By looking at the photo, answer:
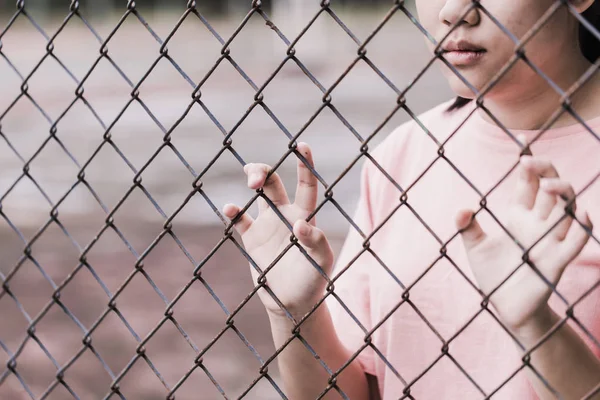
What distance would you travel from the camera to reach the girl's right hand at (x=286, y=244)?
1.13 meters

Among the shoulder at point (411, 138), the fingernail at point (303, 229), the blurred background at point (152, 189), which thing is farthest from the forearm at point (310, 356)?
the shoulder at point (411, 138)

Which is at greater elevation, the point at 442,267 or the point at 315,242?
the point at 315,242

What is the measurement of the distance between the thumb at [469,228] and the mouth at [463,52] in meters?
0.24

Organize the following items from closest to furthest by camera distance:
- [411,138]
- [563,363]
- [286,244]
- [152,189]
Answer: [563,363] → [286,244] → [411,138] → [152,189]

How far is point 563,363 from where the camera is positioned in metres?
0.96

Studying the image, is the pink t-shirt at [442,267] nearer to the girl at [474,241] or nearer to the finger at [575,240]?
the girl at [474,241]

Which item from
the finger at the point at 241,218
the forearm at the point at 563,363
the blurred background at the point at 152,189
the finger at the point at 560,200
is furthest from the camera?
the blurred background at the point at 152,189

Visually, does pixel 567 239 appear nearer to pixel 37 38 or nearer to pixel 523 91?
pixel 523 91

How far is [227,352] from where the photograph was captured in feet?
12.9

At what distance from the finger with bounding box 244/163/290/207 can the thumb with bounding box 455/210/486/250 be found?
326mm

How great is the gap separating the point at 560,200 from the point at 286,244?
490mm

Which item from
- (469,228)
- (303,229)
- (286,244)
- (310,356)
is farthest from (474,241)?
(310,356)

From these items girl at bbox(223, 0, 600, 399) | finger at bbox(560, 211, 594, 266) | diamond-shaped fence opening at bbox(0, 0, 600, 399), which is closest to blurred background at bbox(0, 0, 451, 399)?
diamond-shaped fence opening at bbox(0, 0, 600, 399)

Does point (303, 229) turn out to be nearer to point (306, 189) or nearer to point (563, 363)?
point (306, 189)
